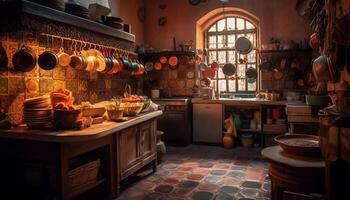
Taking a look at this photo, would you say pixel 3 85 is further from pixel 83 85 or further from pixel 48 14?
pixel 83 85

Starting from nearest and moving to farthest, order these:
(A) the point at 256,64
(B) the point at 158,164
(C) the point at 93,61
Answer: (C) the point at 93,61 → (B) the point at 158,164 → (A) the point at 256,64

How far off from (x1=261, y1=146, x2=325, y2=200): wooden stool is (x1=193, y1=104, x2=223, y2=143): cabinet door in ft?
11.8

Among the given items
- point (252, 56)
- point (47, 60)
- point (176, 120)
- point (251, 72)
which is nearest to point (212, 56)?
point (252, 56)

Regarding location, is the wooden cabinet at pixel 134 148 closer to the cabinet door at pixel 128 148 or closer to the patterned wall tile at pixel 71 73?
the cabinet door at pixel 128 148

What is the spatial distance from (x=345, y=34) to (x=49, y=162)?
2.61 meters

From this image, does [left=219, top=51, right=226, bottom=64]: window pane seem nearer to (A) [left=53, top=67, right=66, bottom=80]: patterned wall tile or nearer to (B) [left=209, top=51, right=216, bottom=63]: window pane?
(B) [left=209, top=51, right=216, bottom=63]: window pane

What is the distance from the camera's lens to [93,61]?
395 cm

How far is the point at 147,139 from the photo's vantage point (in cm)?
397

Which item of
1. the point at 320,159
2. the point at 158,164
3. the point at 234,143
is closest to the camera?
the point at 320,159

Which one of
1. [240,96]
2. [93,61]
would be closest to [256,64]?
[240,96]

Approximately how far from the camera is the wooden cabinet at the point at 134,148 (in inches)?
130

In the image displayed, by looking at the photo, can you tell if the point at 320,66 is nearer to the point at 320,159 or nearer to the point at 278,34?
the point at 320,159

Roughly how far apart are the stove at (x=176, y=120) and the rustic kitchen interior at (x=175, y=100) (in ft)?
0.07

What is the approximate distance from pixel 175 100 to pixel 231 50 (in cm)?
175
